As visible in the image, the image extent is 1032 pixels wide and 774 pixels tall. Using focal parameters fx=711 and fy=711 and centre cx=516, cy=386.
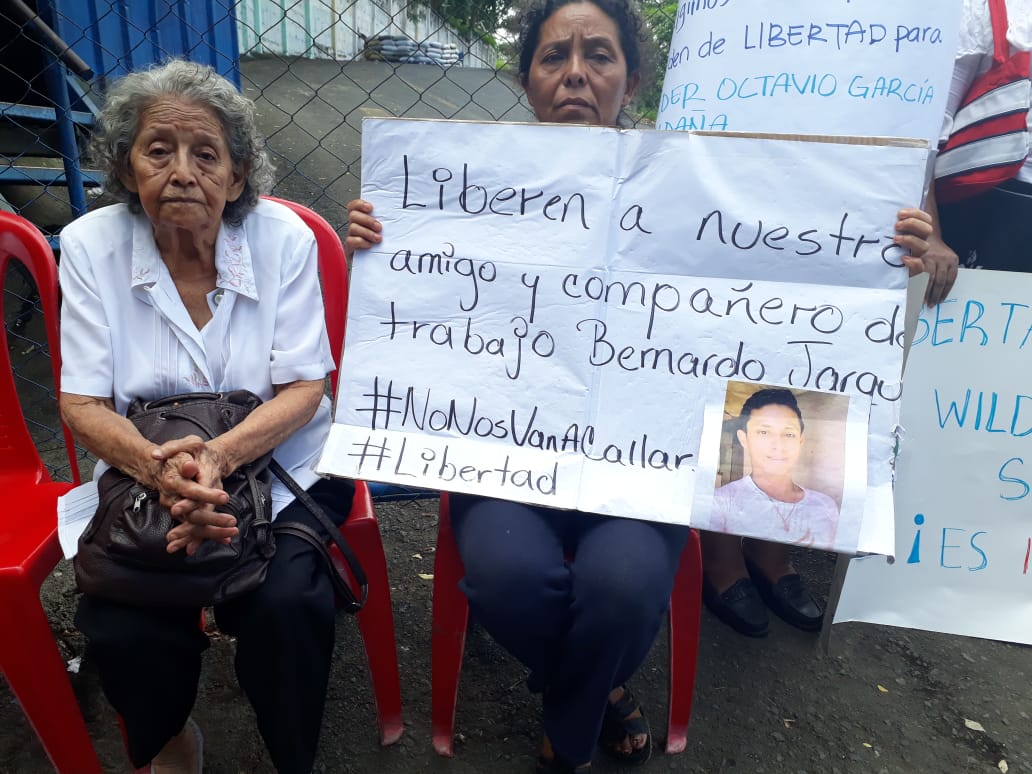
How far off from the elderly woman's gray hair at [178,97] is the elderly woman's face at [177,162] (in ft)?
0.07

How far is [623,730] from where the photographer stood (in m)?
1.77

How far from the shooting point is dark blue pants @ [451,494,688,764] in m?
1.46

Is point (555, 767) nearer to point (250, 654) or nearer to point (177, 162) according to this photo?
point (250, 654)

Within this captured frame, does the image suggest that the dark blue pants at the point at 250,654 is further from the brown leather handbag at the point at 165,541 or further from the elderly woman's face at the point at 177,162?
the elderly woman's face at the point at 177,162

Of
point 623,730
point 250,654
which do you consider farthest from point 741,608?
point 250,654

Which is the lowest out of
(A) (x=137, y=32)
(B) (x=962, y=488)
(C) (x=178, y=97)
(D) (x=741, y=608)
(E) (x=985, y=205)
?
(D) (x=741, y=608)

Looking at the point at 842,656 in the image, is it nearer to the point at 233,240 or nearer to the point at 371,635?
the point at 371,635

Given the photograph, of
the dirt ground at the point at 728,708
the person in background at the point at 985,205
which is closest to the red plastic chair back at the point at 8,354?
the dirt ground at the point at 728,708

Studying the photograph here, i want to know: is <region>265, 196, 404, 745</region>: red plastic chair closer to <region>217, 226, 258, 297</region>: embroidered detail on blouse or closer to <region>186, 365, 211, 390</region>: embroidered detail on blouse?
<region>217, 226, 258, 297</region>: embroidered detail on blouse

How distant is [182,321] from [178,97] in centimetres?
49

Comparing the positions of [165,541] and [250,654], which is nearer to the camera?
[165,541]

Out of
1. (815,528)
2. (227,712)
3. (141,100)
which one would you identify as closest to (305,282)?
(141,100)

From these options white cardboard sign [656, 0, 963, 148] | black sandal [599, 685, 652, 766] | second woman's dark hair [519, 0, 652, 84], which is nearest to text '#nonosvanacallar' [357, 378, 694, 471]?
black sandal [599, 685, 652, 766]

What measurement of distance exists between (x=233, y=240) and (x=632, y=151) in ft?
3.11
